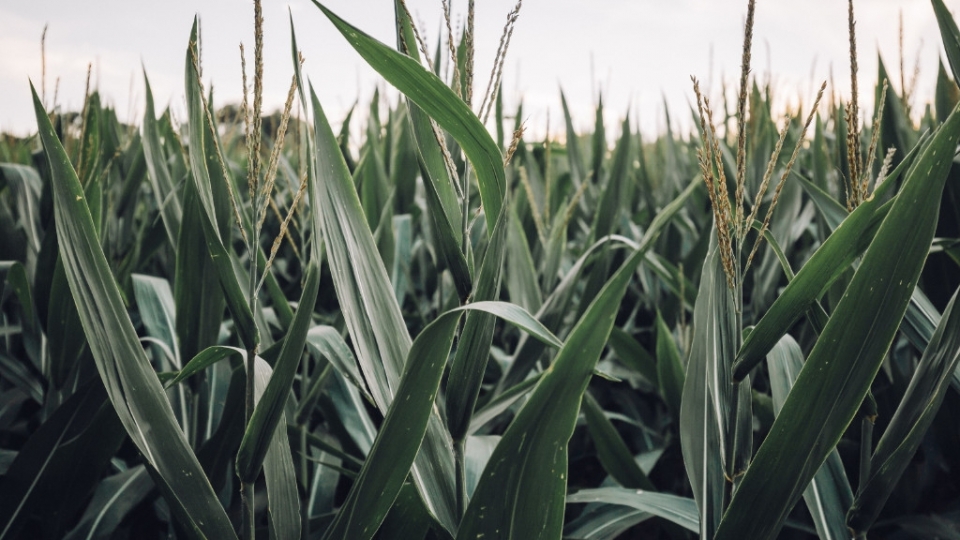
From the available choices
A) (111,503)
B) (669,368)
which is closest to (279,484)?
(111,503)

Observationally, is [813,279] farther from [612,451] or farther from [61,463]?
[61,463]

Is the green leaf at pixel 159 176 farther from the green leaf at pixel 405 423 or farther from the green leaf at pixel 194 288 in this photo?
the green leaf at pixel 405 423

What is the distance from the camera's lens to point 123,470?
3.50 feet

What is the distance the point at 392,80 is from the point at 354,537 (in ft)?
1.26

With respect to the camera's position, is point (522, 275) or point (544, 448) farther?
point (522, 275)

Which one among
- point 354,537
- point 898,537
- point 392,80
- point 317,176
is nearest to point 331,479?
point 354,537

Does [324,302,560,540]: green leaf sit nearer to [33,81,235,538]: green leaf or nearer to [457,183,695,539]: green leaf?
[457,183,695,539]: green leaf

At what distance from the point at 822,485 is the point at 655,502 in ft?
0.64

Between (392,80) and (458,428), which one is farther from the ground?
(392,80)

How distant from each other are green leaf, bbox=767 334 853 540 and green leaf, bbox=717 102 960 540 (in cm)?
18

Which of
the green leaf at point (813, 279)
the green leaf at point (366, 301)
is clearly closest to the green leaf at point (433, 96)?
the green leaf at point (366, 301)

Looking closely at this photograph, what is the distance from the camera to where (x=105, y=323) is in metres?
0.56

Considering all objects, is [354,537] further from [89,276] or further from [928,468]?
[928,468]

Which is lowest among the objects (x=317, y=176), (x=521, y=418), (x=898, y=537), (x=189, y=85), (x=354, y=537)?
(x=898, y=537)
